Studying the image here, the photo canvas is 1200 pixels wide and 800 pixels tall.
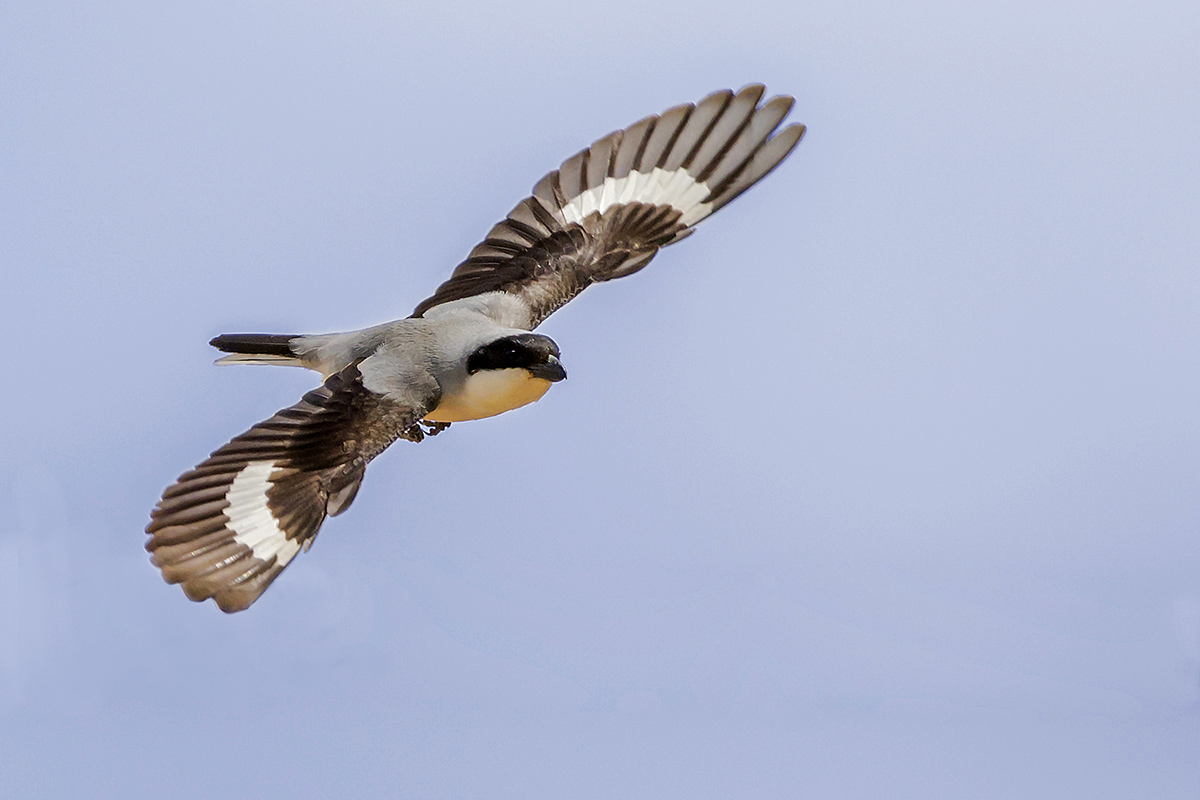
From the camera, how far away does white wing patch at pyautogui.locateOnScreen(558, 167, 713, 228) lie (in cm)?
546

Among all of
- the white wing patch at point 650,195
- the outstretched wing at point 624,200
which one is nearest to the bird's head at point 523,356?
Result: the outstretched wing at point 624,200

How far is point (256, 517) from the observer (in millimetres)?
4047

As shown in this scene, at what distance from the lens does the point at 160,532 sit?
13.1 ft

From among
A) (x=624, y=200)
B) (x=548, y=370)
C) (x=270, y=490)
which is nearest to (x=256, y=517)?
(x=270, y=490)

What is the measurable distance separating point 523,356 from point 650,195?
1403 millimetres

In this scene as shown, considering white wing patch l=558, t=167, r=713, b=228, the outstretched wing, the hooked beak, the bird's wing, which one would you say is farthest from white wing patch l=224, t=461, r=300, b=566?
white wing patch l=558, t=167, r=713, b=228

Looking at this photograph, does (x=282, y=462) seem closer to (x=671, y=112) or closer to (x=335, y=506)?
(x=335, y=506)

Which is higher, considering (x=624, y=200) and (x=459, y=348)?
(x=624, y=200)

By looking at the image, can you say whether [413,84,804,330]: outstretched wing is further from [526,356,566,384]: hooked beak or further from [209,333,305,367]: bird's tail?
[526,356,566,384]: hooked beak

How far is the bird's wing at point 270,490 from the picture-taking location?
12.9ft

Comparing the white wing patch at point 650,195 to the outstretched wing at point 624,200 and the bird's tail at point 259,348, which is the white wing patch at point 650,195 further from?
the bird's tail at point 259,348

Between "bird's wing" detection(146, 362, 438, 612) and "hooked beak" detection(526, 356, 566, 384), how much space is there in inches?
14.5

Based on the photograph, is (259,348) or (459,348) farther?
(259,348)

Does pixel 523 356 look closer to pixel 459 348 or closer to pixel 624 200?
pixel 459 348
